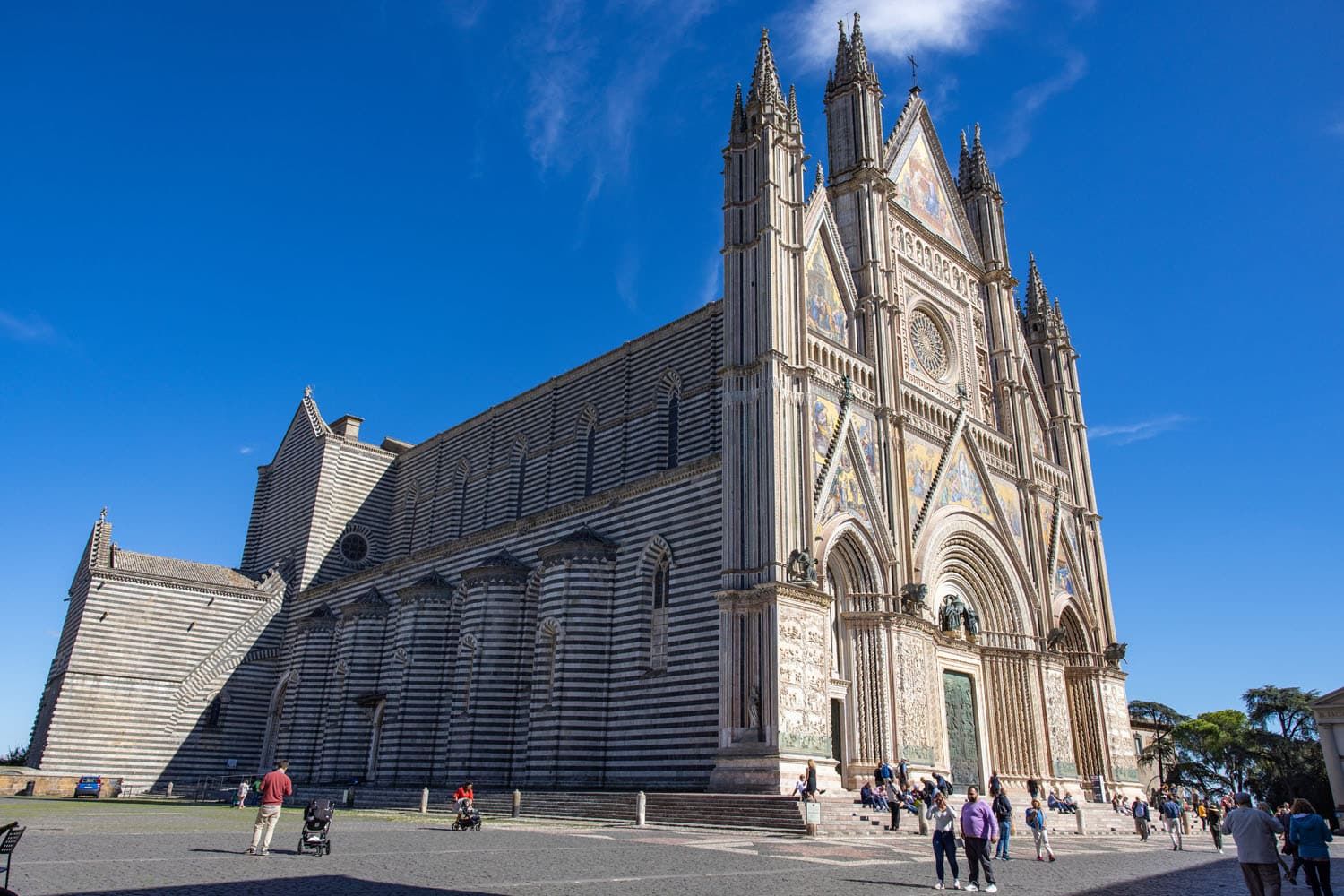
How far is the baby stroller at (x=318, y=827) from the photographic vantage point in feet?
32.4

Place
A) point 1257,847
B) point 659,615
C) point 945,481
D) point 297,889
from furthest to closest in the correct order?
point 945,481
point 659,615
point 1257,847
point 297,889

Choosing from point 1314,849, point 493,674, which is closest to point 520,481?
point 493,674

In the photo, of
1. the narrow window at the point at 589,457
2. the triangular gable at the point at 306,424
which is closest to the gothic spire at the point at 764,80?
the narrow window at the point at 589,457

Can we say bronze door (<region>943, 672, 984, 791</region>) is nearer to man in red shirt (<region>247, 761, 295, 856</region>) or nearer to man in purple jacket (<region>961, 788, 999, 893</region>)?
man in purple jacket (<region>961, 788, 999, 893</region>)

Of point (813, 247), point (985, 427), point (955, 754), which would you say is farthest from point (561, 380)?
point (955, 754)

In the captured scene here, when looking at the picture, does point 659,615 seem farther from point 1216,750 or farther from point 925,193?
point 1216,750

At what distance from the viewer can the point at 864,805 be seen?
17.5 metres

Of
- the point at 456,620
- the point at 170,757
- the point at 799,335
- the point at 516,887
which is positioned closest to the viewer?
the point at 516,887

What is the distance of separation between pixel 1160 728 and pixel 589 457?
35.6m

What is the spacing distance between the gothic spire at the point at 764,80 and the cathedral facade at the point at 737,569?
16cm

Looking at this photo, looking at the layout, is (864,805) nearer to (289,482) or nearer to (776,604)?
(776,604)

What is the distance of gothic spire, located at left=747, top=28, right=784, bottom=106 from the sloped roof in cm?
2612

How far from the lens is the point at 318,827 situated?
32.8 feet

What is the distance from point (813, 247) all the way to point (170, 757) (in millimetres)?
27128
